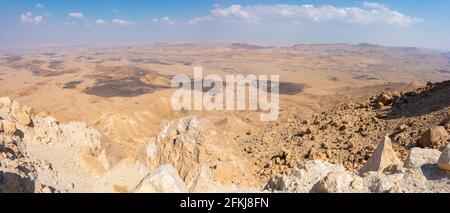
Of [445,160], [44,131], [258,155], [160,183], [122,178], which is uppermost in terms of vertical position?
[445,160]

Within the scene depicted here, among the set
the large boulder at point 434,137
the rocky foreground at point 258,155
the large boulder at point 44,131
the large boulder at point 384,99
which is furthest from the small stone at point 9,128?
the large boulder at point 384,99

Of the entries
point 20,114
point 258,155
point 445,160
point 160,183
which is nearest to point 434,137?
point 258,155

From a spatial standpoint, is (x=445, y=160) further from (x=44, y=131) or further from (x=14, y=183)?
(x=44, y=131)

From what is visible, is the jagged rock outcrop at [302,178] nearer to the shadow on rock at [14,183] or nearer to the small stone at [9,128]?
the shadow on rock at [14,183]

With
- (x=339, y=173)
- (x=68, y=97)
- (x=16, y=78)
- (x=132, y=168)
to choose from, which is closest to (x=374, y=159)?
(x=339, y=173)
